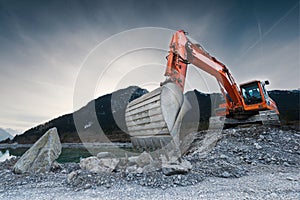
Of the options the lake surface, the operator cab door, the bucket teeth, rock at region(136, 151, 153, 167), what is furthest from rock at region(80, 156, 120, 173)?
the operator cab door

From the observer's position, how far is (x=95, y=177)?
2787 millimetres

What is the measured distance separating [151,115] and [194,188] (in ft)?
5.52

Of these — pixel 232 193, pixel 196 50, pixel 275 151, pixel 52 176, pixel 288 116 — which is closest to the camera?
pixel 232 193

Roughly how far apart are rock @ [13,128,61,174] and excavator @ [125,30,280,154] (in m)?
2.08

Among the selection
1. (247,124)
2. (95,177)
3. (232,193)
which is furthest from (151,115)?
(247,124)

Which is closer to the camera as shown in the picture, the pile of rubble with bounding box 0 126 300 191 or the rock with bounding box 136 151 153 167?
the pile of rubble with bounding box 0 126 300 191

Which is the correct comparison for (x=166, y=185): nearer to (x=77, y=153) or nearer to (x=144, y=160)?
(x=144, y=160)

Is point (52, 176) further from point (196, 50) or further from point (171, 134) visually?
point (196, 50)

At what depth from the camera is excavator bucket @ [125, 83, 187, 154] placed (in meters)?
3.40

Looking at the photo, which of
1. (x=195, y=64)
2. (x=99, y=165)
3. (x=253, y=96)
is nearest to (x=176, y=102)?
(x=99, y=165)

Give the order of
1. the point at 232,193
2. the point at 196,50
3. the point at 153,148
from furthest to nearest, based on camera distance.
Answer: the point at 196,50, the point at 153,148, the point at 232,193

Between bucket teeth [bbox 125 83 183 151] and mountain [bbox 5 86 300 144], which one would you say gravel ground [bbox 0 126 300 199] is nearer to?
bucket teeth [bbox 125 83 183 151]

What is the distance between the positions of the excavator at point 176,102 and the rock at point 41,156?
2077mm

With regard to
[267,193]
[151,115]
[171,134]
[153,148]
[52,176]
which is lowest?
[52,176]
